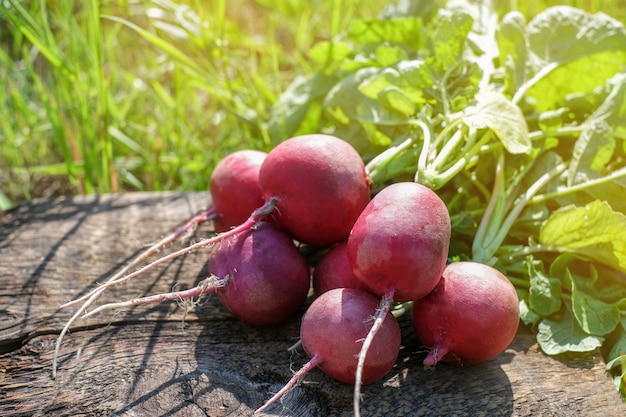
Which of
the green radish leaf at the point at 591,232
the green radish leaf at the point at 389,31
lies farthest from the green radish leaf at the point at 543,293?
the green radish leaf at the point at 389,31

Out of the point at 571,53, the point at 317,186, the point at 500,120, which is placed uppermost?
the point at 571,53

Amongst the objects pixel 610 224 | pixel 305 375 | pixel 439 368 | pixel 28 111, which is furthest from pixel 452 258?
pixel 28 111

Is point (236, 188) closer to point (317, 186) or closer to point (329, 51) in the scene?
point (317, 186)

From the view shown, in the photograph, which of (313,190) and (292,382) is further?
(313,190)

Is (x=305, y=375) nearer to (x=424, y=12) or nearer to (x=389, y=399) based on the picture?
(x=389, y=399)

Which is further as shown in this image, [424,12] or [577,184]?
[424,12]

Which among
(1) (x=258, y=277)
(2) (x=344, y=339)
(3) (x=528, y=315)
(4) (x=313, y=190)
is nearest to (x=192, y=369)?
(1) (x=258, y=277)

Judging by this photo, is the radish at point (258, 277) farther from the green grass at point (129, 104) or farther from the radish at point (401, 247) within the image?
the green grass at point (129, 104)
